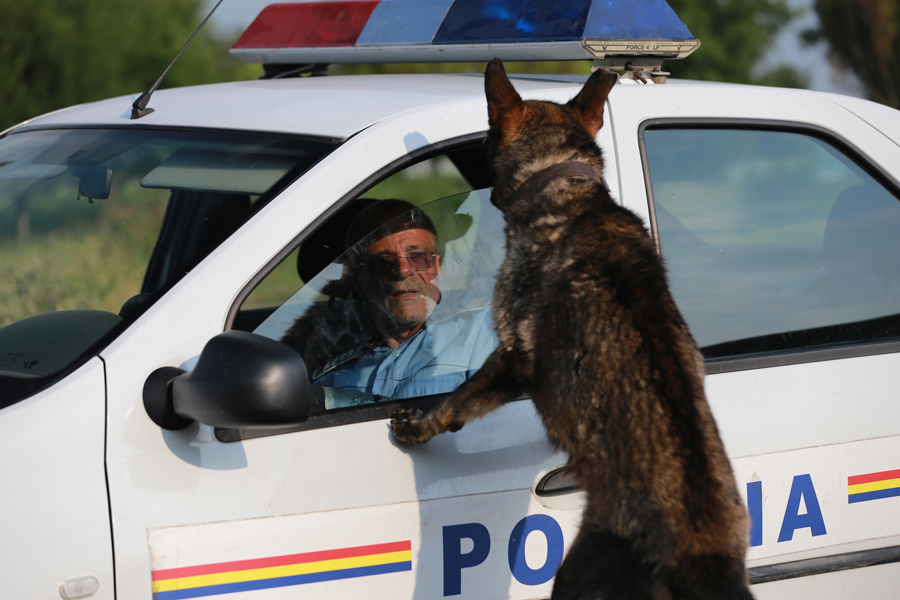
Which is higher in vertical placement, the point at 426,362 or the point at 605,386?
the point at 426,362

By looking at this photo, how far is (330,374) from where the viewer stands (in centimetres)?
197

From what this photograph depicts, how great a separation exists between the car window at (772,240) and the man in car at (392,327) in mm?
617

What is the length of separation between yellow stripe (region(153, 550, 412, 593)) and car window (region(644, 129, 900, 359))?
102 cm

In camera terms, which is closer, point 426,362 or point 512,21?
point 426,362

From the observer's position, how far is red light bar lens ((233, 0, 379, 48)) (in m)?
2.90

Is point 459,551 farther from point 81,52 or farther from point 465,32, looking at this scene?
point 81,52

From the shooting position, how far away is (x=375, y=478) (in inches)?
71.3

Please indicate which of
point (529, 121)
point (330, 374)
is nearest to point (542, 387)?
point (330, 374)

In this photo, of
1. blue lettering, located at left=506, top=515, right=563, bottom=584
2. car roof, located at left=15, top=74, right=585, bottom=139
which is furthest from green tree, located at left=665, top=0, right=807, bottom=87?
blue lettering, located at left=506, top=515, right=563, bottom=584

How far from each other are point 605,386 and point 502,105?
0.75 m

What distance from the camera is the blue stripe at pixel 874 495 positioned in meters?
2.21

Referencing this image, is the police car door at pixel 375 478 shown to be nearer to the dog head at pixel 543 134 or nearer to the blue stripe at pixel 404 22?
the dog head at pixel 543 134

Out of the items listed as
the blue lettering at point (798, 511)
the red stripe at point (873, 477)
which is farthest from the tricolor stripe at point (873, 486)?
the blue lettering at point (798, 511)

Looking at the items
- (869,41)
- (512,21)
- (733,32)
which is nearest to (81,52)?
(512,21)
